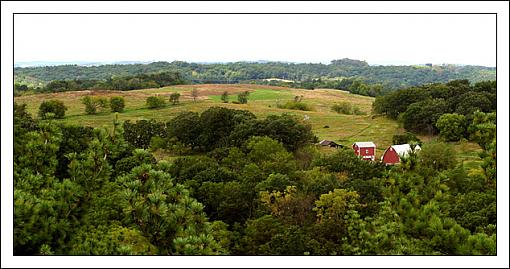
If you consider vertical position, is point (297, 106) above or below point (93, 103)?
below

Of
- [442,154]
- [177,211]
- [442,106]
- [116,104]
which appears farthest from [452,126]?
[116,104]

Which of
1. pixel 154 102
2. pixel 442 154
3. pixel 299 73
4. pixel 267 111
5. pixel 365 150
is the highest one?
pixel 299 73

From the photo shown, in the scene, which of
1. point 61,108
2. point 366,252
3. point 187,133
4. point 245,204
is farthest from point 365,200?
point 61,108

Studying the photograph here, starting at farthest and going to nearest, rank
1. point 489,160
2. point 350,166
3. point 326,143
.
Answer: point 326,143, point 350,166, point 489,160

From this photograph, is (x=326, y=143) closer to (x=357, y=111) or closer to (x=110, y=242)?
(x=357, y=111)

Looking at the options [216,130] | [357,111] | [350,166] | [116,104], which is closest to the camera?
[350,166]

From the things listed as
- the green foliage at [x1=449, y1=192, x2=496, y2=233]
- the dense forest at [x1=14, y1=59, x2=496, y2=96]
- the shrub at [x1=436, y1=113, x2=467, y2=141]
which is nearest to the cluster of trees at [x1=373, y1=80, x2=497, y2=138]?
the shrub at [x1=436, y1=113, x2=467, y2=141]

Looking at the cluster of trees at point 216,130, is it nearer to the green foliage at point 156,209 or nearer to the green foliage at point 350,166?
the green foliage at point 350,166
